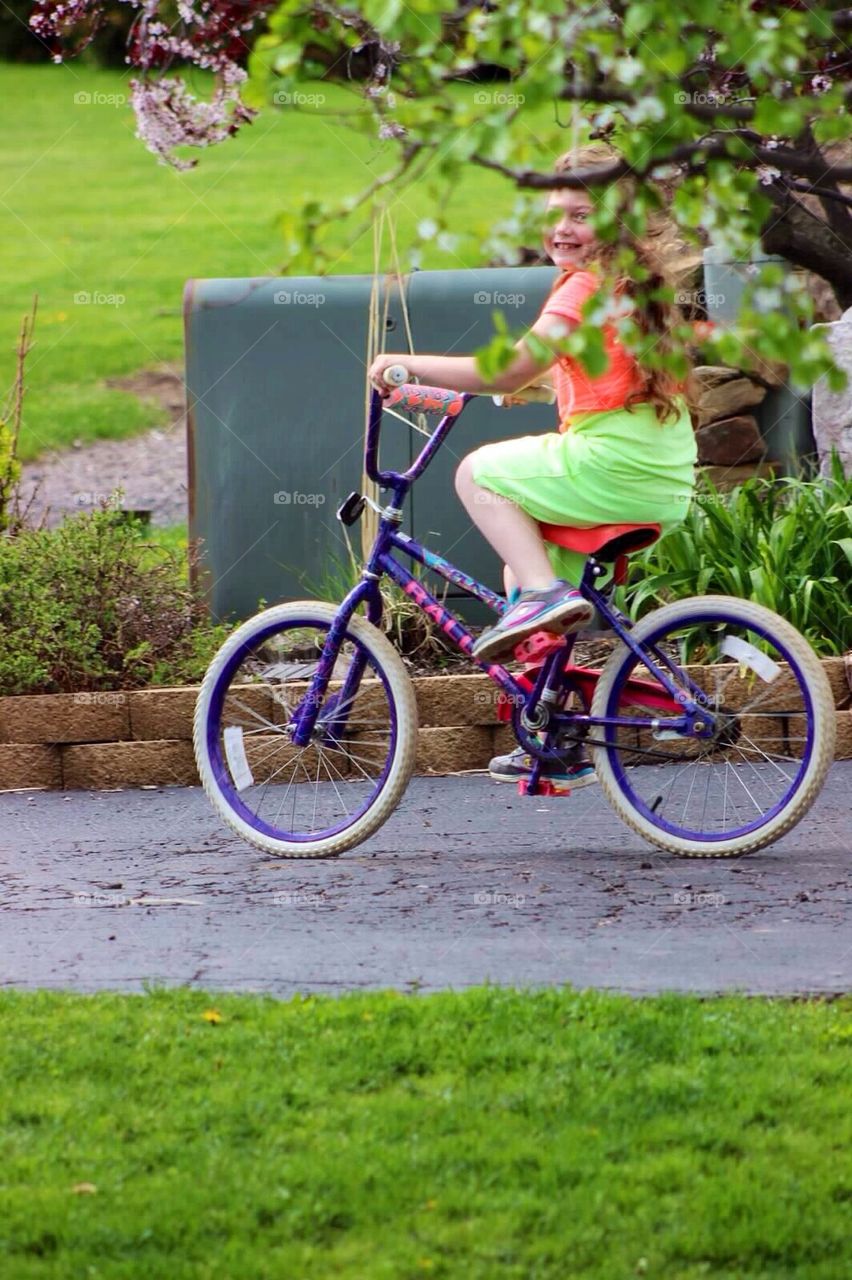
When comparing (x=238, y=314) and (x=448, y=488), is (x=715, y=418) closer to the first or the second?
(x=448, y=488)

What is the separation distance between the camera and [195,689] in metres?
6.47

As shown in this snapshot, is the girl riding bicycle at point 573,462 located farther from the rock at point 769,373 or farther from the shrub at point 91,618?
the rock at point 769,373

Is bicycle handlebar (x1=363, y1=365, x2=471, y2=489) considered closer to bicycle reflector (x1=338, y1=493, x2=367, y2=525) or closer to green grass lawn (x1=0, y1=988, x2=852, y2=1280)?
bicycle reflector (x1=338, y1=493, x2=367, y2=525)

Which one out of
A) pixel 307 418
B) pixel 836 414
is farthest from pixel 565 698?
pixel 836 414

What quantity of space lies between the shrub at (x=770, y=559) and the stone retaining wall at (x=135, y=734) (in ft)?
1.10

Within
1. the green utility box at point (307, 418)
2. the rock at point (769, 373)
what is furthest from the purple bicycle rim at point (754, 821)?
the rock at point (769, 373)

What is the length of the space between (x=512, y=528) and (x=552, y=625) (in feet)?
0.99

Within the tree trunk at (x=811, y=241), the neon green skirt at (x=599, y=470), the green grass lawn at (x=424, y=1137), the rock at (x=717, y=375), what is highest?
the tree trunk at (x=811, y=241)

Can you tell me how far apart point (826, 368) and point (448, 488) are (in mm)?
4804

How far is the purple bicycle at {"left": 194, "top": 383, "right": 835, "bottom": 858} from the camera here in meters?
4.89

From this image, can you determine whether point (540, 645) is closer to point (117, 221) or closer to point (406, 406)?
point (406, 406)

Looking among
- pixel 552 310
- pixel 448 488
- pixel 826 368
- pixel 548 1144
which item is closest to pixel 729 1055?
pixel 548 1144

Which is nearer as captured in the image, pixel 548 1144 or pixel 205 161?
pixel 548 1144

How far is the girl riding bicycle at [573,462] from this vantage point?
4770mm
